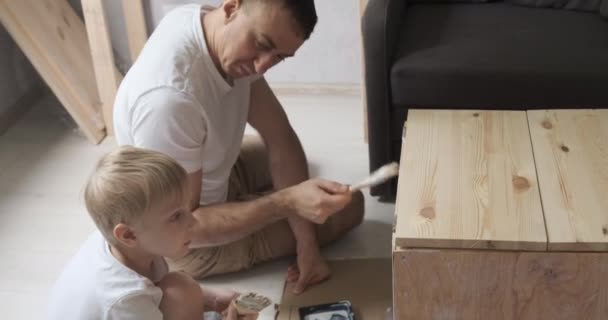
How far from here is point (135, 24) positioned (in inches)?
97.3

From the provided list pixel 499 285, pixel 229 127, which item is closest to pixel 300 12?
pixel 229 127

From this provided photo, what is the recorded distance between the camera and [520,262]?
1194 mm

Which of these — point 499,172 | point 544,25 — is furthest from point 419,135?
point 544,25

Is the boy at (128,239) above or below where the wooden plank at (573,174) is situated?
above

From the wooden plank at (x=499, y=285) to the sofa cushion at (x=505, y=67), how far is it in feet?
2.15

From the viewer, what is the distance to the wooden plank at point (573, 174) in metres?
1.18

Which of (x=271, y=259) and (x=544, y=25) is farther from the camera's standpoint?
(x=544, y=25)

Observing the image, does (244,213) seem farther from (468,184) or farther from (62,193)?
(62,193)

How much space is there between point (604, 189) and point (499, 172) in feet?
0.60

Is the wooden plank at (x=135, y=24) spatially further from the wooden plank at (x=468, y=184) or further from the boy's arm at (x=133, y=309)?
the boy's arm at (x=133, y=309)

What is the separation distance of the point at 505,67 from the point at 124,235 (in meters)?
1.02

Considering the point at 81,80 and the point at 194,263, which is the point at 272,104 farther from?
the point at 81,80

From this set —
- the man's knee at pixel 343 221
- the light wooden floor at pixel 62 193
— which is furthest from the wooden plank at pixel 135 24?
the man's knee at pixel 343 221

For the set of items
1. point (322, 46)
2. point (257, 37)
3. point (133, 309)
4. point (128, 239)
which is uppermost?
point (257, 37)
